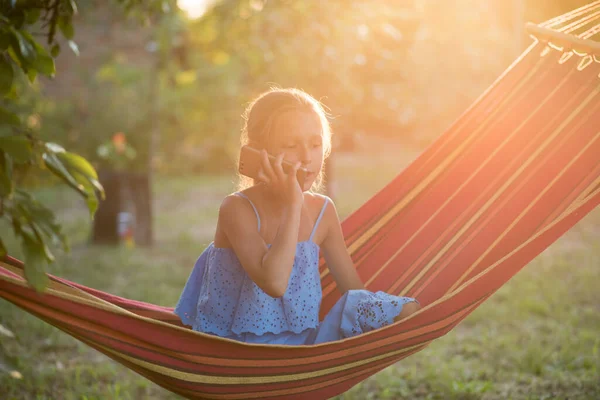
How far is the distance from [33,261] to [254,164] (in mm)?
736

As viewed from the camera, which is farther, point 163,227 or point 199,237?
point 163,227

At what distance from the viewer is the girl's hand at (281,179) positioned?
66.4 inches

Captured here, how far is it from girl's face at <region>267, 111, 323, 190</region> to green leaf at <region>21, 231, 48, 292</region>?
31.3 inches

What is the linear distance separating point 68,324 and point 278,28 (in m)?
3.78

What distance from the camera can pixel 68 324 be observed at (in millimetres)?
1556

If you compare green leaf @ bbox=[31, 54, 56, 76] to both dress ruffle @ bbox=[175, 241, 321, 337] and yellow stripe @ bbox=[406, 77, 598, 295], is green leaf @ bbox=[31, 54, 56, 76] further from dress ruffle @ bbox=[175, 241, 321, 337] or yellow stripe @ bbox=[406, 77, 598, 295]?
yellow stripe @ bbox=[406, 77, 598, 295]

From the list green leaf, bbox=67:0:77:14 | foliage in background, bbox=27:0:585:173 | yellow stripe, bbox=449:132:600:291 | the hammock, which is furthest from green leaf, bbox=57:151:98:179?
foliage in background, bbox=27:0:585:173

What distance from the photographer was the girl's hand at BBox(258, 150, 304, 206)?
1.69 metres

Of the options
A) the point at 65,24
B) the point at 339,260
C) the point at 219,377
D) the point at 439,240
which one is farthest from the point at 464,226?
the point at 65,24

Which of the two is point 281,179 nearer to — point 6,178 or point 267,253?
point 267,253

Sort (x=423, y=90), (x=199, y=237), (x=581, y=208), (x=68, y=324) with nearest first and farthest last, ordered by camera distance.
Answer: (x=68, y=324), (x=581, y=208), (x=199, y=237), (x=423, y=90)

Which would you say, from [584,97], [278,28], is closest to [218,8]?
[278,28]

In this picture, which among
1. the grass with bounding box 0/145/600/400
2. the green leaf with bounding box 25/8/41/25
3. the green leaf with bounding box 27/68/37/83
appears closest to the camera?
the green leaf with bounding box 27/68/37/83

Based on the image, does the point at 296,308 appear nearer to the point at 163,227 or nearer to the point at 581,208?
the point at 581,208
